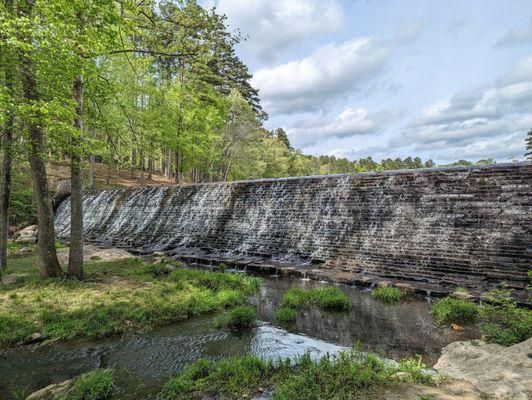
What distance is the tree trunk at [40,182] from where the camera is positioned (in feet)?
24.1

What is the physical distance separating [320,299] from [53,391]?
18.0ft

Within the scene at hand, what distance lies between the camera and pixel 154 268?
10875mm

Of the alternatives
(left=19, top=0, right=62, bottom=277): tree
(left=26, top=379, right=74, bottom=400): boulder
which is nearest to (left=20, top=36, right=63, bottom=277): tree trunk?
(left=19, top=0, right=62, bottom=277): tree

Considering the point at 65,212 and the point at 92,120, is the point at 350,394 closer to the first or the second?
the point at 92,120

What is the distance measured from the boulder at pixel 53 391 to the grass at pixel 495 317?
6326mm

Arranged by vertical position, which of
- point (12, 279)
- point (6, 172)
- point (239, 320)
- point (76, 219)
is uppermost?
point (6, 172)

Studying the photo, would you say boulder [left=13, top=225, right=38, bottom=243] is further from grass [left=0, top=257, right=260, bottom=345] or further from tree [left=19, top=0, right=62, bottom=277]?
tree [left=19, top=0, right=62, bottom=277]

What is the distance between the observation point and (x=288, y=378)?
4.36 m

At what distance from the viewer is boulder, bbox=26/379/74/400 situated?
423cm

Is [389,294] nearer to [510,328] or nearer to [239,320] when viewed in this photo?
[510,328]

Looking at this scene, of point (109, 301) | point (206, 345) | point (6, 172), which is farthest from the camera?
point (6, 172)

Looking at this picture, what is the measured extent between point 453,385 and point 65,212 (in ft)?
95.0

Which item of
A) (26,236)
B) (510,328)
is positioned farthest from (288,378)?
(26,236)

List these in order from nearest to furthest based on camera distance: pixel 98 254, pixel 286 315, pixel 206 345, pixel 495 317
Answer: pixel 206 345 < pixel 495 317 < pixel 286 315 < pixel 98 254
